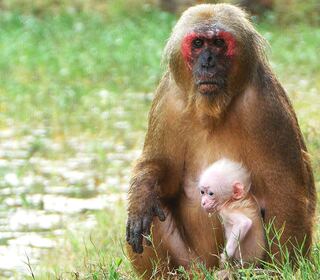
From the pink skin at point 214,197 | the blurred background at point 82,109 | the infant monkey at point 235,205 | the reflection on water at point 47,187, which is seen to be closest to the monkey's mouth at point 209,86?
the infant monkey at point 235,205

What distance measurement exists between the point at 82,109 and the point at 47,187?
354 centimetres

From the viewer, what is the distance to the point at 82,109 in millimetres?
14070

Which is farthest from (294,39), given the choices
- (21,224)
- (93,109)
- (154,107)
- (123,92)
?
(154,107)

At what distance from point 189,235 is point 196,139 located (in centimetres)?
66

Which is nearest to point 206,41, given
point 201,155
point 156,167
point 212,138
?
point 212,138

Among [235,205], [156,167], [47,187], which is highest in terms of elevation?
[156,167]

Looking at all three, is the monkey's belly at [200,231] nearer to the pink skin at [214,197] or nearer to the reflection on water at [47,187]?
the pink skin at [214,197]

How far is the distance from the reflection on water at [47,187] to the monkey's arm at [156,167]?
250 cm

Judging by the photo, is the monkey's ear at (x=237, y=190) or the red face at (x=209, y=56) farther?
the monkey's ear at (x=237, y=190)

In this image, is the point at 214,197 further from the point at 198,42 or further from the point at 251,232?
the point at 198,42

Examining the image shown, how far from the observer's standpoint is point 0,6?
22.9 metres

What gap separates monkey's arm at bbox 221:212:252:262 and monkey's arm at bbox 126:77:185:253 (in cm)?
44

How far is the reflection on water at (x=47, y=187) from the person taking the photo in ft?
30.1

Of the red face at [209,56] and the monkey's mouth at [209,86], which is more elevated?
the red face at [209,56]
